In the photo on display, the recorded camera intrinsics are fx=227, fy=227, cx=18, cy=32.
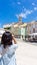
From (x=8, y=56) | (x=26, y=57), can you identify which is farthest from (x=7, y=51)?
(x=26, y=57)

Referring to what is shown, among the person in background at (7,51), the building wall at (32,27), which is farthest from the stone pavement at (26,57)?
the building wall at (32,27)

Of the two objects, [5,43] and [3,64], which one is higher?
[5,43]

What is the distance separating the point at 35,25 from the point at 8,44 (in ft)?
258

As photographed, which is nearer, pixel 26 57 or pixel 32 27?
pixel 26 57

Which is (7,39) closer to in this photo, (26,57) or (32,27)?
(26,57)

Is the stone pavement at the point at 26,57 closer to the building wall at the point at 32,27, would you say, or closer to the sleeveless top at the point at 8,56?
the sleeveless top at the point at 8,56

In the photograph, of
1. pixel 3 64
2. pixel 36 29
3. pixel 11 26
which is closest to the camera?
pixel 3 64

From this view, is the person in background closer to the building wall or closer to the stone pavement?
the stone pavement

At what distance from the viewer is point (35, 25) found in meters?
81.8

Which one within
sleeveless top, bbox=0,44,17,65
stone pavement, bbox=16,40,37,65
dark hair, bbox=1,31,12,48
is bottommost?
stone pavement, bbox=16,40,37,65

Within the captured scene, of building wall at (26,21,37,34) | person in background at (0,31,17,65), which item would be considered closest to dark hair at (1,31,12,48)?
person in background at (0,31,17,65)

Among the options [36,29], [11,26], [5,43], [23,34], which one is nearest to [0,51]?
[5,43]

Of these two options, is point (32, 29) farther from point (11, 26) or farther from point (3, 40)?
point (3, 40)

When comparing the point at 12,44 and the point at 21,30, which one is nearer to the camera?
the point at 12,44
